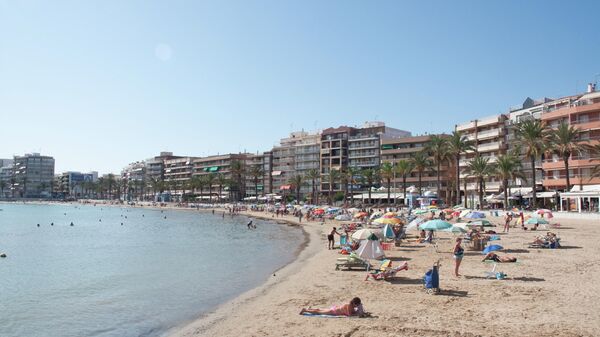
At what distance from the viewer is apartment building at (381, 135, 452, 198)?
314 ft

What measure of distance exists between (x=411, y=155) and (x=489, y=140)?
18.8 metres

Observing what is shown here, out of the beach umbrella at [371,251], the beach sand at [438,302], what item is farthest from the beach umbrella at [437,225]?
the beach umbrella at [371,251]

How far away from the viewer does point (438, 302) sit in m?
14.5

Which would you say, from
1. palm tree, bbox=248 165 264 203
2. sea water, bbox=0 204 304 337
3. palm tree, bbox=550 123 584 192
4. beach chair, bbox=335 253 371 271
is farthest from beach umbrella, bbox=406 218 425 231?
palm tree, bbox=248 165 264 203

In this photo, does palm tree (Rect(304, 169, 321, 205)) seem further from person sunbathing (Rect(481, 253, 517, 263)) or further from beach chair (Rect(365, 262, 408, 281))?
beach chair (Rect(365, 262, 408, 281))

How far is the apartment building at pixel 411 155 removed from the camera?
95.8 m

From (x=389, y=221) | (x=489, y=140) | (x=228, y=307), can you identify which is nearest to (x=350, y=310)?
(x=228, y=307)

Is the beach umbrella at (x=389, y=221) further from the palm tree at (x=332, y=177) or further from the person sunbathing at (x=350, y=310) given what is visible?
the palm tree at (x=332, y=177)

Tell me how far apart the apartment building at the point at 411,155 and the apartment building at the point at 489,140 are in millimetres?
7164

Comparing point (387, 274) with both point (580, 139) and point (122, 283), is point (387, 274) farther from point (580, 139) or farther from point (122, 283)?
point (580, 139)

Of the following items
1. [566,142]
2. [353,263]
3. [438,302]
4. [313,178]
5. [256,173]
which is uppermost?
[256,173]

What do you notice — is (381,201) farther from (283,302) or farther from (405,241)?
(283,302)

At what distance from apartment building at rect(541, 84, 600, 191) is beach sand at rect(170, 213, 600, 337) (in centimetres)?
4155

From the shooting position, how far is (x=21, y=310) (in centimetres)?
1775
